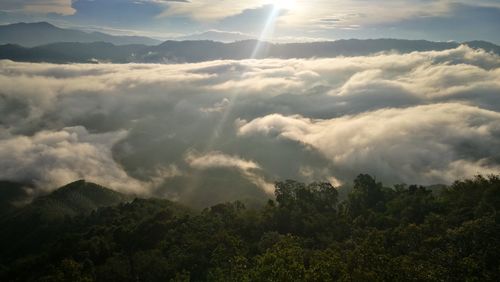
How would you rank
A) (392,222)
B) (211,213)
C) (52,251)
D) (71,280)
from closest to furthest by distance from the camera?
(71,280), (392,222), (52,251), (211,213)

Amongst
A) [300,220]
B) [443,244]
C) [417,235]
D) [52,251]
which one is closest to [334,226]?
[300,220]

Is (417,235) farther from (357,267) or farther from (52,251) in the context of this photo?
(52,251)

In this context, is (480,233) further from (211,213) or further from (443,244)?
(211,213)

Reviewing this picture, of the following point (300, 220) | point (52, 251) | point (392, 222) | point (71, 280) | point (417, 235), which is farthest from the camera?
point (52, 251)

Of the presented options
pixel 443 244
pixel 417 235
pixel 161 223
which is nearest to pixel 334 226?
pixel 417 235

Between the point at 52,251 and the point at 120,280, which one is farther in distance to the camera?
the point at 52,251

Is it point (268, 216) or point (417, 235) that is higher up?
point (417, 235)

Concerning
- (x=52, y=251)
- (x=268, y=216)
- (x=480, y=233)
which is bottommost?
(x=52, y=251)
